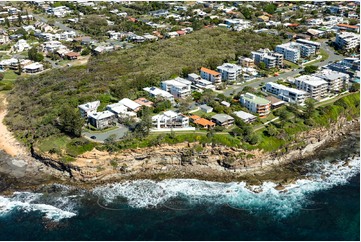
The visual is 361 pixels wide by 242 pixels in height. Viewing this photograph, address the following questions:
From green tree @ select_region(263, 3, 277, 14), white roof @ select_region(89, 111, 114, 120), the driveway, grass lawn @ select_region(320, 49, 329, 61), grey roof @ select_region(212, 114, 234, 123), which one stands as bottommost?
the driveway

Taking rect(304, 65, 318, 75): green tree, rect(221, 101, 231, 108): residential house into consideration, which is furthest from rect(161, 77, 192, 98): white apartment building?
rect(304, 65, 318, 75): green tree

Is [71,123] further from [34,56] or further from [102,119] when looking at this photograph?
[34,56]

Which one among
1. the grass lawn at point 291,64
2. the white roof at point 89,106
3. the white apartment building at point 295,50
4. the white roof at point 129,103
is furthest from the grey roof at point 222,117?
the white apartment building at point 295,50

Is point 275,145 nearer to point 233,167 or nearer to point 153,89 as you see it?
point 233,167

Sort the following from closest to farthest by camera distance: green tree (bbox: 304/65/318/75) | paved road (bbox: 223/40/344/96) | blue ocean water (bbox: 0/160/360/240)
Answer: blue ocean water (bbox: 0/160/360/240) → paved road (bbox: 223/40/344/96) → green tree (bbox: 304/65/318/75)

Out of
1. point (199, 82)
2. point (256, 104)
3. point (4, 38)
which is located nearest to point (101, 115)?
point (199, 82)

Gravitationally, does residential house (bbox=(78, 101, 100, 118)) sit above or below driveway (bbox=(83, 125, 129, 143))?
above

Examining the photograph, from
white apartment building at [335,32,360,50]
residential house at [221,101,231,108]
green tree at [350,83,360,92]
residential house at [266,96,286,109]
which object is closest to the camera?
residential house at [221,101,231,108]

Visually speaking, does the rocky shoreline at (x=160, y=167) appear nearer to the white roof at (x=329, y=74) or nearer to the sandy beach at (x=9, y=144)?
the sandy beach at (x=9, y=144)

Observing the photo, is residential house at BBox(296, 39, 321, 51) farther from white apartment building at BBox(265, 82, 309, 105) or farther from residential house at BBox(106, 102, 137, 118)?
residential house at BBox(106, 102, 137, 118)
